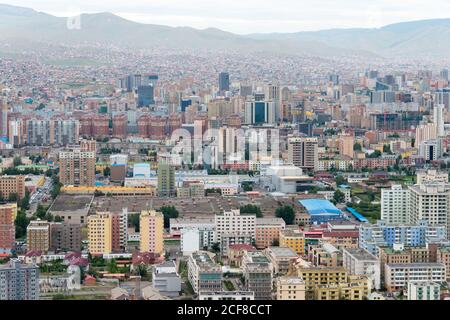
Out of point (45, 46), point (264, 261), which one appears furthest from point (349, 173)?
point (264, 261)

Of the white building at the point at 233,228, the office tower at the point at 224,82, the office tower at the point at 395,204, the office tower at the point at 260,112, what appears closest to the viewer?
the white building at the point at 233,228

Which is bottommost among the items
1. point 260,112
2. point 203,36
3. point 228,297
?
point 228,297

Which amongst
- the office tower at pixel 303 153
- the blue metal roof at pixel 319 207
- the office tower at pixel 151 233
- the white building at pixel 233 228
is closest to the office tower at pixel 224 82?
the office tower at pixel 303 153

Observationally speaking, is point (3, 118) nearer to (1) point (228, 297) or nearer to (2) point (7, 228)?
(2) point (7, 228)

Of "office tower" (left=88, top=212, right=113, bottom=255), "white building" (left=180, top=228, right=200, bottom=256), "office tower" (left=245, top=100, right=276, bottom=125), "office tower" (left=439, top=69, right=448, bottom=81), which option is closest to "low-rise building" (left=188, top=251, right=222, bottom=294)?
"white building" (left=180, top=228, right=200, bottom=256)

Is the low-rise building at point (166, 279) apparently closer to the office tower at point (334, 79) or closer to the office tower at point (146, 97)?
the office tower at point (334, 79)

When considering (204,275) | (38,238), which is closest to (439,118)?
(38,238)

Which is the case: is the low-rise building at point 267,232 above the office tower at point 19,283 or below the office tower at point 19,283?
below

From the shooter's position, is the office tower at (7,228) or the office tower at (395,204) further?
the office tower at (395,204)
